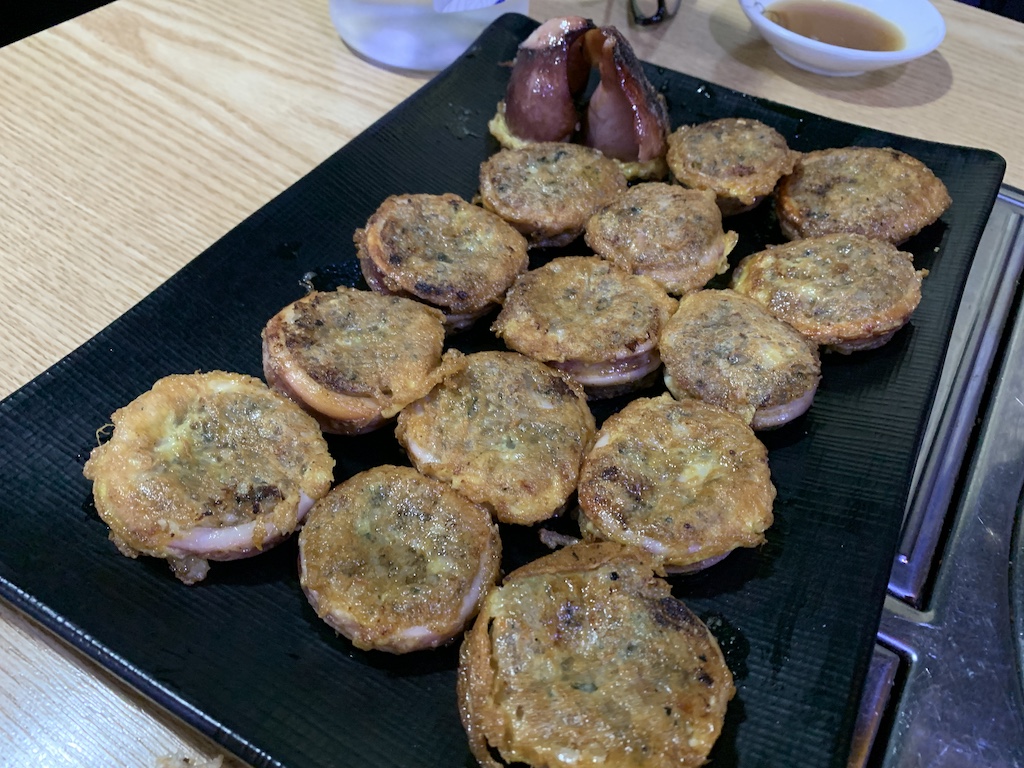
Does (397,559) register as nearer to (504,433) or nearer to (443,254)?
(504,433)

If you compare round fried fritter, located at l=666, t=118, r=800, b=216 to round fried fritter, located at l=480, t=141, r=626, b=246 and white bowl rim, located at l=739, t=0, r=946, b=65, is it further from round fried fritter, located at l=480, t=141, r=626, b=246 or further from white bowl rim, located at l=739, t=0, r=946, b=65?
white bowl rim, located at l=739, t=0, r=946, b=65

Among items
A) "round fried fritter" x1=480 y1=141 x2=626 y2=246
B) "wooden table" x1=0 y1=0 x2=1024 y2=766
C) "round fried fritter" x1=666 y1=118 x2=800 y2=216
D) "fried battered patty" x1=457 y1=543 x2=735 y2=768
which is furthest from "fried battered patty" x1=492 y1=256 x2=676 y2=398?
"wooden table" x1=0 y1=0 x2=1024 y2=766

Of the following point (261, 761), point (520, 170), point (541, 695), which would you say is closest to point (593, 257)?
point (520, 170)


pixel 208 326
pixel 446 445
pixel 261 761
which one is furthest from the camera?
pixel 208 326

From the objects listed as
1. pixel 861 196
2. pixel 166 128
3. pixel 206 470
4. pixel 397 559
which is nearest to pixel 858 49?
pixel 861 196

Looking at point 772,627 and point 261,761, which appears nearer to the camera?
point 261,761

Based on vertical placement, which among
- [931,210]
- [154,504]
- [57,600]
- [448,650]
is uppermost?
[931,210]

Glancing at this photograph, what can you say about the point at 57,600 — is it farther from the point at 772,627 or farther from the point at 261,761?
the point at 772,627
